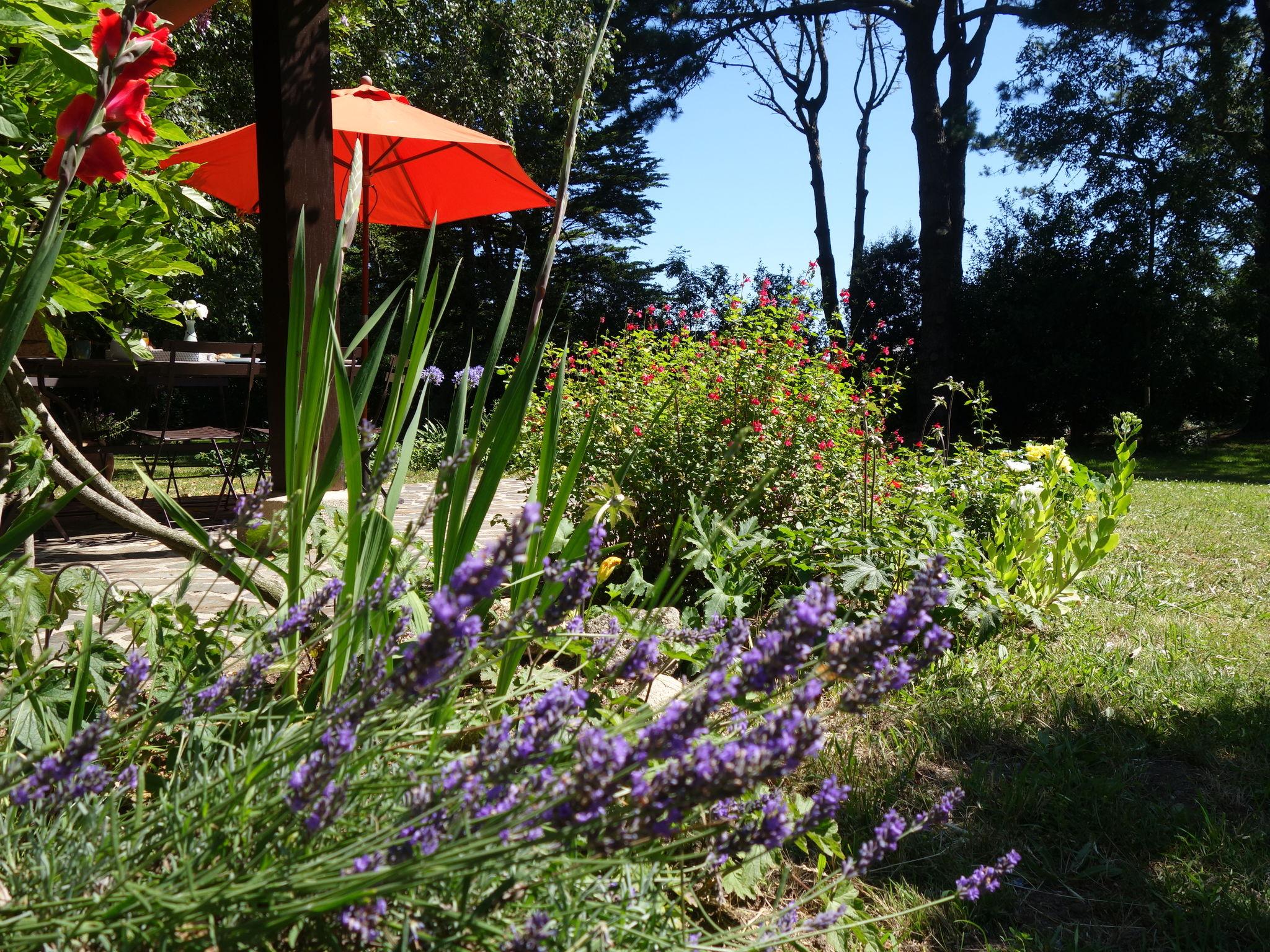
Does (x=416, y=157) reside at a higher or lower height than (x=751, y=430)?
higher

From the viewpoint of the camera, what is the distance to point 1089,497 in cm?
386

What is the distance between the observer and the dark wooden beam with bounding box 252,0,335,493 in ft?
10.2

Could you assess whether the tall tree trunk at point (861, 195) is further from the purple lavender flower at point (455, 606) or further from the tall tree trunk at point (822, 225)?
the purple lavender flower at point (455, 606)

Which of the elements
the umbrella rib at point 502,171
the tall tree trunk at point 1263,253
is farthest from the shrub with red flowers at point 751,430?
the tall tree trunk at point 1263,253

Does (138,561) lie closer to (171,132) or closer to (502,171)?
(171,132)

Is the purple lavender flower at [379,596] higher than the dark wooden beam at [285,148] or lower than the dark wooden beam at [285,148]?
lower

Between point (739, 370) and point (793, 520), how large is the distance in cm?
81

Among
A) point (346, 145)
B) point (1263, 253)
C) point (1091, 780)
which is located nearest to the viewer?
Result: point (1091, 780)

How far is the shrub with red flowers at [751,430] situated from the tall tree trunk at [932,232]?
36.8ft

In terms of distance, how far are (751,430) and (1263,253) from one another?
17.2 metres

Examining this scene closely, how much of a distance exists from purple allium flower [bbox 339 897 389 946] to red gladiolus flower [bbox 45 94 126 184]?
91cm

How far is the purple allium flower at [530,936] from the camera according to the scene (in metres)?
0.80

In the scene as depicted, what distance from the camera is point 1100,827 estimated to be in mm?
2121

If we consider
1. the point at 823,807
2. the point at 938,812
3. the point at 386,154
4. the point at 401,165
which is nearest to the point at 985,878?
the point at 938,812
